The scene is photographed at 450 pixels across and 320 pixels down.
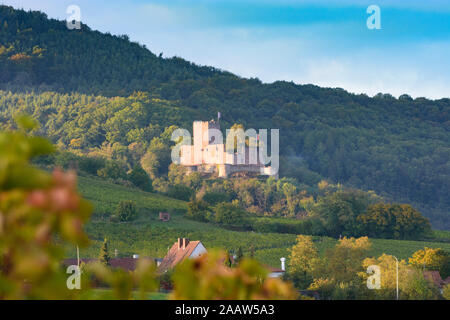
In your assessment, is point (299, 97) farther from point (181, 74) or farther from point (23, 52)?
point (23, 52)

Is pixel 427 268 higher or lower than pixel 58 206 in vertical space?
lower

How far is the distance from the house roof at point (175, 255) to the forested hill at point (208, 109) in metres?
50.9

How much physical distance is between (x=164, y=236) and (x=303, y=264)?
12.4 m

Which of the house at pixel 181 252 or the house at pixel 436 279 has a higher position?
the house at pixel 181 252

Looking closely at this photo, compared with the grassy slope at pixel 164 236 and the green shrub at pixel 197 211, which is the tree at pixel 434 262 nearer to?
the grassy slope at pixel 164 236

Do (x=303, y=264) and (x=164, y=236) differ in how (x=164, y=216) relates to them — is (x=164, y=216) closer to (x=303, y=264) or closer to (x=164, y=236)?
(x=164, y=236)

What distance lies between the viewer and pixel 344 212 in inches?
2286

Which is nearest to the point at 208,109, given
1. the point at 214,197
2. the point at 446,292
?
the point at 214,197

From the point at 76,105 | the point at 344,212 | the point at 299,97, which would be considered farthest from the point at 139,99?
the point at 344,212

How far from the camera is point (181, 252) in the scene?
38562mm

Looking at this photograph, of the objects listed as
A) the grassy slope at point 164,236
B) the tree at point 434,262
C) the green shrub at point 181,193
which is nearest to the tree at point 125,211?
the grassy slope at point 164,236

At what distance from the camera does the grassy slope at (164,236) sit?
45.0 m
